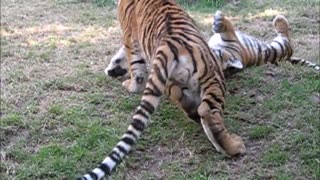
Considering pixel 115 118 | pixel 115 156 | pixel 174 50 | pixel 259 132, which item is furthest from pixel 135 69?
pixel 115 156

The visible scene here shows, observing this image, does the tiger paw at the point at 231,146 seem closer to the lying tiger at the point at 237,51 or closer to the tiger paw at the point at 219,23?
the lying tiger at the point at 237,51

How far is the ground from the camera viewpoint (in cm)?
386

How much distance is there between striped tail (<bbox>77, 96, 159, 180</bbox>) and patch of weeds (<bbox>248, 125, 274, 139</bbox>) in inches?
28.7

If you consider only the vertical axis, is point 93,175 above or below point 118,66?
above

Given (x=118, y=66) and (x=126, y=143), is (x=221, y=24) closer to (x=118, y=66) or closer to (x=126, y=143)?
(x=118, y=66)

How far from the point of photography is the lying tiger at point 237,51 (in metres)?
5.39

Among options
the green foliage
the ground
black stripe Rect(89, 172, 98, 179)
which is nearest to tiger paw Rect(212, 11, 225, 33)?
the ground

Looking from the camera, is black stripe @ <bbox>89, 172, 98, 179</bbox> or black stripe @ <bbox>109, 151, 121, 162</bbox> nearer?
black stripe @ <bbox>89, 172, 98, 179</bbox>

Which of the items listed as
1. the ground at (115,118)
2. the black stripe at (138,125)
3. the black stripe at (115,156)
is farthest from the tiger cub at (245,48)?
the black stripe at (115,156)

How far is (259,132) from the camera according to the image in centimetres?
427

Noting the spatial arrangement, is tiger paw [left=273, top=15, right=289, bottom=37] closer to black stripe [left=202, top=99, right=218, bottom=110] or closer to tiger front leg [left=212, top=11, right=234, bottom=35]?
tiger front leg [left=212, top=11, right=234, bottom=35]

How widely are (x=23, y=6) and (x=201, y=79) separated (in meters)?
4.20

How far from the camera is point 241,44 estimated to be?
5.64m

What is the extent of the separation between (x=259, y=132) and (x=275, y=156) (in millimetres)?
366
